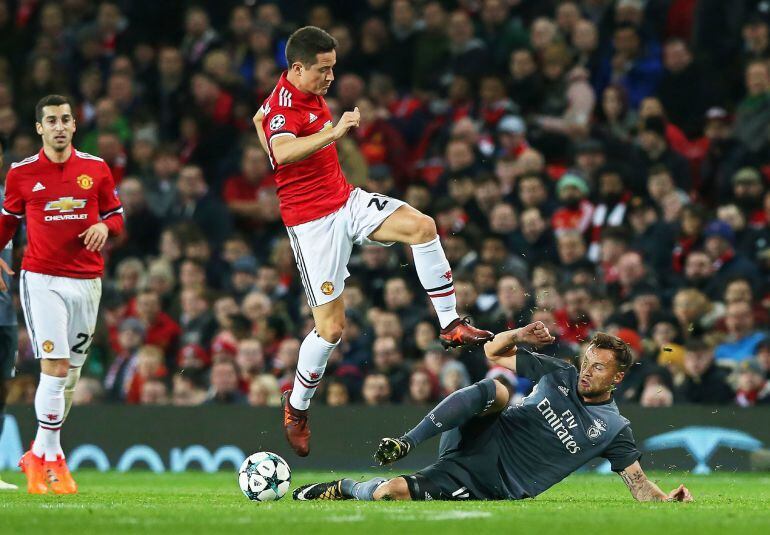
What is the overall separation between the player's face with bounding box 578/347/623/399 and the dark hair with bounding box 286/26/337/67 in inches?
109

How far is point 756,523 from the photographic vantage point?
8.23 m

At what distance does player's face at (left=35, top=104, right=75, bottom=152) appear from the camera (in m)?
11.1

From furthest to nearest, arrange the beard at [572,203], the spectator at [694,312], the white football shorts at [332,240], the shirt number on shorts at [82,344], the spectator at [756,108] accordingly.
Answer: the spectator at [756,108] < the beard at [572,203] < the spectator at [694,312] < the shirt number on shorts at [82,344] < the white football shorts at [332,240]

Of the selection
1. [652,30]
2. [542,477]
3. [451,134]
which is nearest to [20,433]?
[451,134]

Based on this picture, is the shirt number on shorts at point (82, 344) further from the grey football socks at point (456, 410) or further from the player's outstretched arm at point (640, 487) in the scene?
the player's outstretched arm at point (640, 487)

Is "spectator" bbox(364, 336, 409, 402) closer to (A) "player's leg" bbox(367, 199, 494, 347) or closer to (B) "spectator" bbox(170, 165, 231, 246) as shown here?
(B) "spectator" bbox(170, 165, 231, 246)

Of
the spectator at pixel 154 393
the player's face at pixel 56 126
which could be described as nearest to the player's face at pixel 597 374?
the player's face at pixel 56 126

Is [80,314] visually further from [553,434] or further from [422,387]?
[422,387]

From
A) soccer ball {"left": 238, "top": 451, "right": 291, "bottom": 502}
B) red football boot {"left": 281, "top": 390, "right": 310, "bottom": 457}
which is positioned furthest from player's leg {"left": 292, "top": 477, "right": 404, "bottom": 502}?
red football boot {"left": 281, "top": 390, "right": 310, "bottom": 457}

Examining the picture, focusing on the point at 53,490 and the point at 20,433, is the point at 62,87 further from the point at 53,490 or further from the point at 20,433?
the point at 53,490

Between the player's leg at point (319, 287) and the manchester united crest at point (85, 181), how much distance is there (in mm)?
1745

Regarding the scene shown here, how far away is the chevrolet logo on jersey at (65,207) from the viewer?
36.2 feet

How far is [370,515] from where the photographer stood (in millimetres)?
8398

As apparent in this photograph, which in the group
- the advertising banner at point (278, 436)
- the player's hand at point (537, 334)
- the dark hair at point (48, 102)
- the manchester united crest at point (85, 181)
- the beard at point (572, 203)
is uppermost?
the dark hair at point (48, 102)
